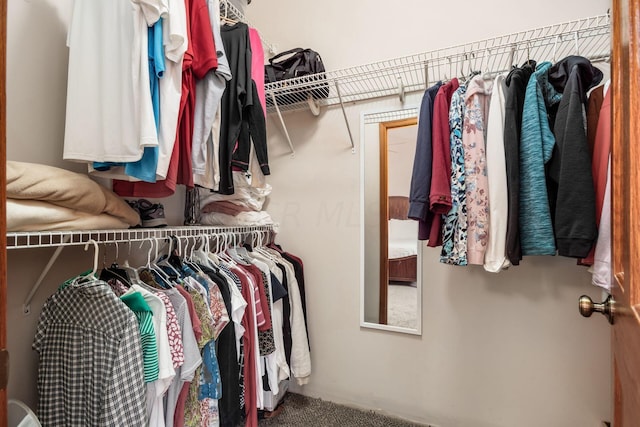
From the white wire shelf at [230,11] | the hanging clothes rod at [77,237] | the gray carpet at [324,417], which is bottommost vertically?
the gray carpet at [324,417]

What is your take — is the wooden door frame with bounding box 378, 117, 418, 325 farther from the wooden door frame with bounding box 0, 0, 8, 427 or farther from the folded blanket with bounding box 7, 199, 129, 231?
the wooden door frame with bounding box 0, 0, 8, 427

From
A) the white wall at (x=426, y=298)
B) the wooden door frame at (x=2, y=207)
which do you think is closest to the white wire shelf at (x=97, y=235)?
the wooden door frame at (x=2, y=207)

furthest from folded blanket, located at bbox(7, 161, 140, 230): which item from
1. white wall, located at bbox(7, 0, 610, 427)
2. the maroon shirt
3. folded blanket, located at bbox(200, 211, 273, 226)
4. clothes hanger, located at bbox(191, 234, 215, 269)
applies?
the maroon shirt

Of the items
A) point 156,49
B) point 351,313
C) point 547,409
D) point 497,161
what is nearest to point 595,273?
point 497,161

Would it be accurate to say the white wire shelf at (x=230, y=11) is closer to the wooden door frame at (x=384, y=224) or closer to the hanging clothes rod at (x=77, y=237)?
the wooden door frame at (x=384, y=224)

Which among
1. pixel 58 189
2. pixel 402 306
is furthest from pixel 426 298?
pixel 58 189

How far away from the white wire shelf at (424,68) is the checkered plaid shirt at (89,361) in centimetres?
123

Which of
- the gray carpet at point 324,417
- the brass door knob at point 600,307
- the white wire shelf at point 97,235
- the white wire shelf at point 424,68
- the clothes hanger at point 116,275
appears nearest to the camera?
the brass door knob at point 600,307

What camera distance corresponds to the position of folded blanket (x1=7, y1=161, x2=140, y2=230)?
791mm

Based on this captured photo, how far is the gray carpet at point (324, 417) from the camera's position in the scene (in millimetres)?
1609

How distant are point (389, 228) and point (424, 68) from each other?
0.82m

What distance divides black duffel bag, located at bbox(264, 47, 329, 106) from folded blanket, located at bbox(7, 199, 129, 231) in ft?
3.60

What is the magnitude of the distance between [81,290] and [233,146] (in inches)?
26.2

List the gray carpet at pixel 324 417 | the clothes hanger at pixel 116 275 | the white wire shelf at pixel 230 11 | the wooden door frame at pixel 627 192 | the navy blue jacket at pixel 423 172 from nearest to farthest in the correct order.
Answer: the wooden door frame at pixel 627 192 < the clothes hanger at pixel 116 275 < the navy blue jacket at pixel 423 172 < the white wire shelf at pixel 230 11 < the gray carpet at pixel 324 417
